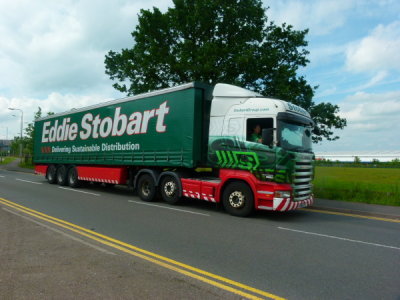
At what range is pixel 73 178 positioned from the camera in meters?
15.6

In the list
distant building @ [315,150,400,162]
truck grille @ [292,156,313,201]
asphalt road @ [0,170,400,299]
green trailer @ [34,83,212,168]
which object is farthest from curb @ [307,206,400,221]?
distant building @ [315,150,400,162]

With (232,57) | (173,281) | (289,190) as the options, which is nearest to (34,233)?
(173,281)

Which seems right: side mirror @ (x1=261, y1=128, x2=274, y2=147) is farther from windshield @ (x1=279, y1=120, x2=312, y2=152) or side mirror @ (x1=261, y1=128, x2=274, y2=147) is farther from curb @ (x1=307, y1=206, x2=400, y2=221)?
curb @ (x1=307, y1=206, x2=400, y2=221)

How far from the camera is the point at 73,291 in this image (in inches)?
142

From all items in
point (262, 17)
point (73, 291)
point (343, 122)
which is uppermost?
point (262, 17)

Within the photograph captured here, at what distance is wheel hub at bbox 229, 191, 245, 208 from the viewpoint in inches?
338

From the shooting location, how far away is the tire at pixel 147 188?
36.0 ft

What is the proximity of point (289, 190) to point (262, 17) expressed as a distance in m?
15.6

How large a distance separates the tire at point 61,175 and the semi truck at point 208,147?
9.43ft

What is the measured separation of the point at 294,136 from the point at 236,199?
236cm

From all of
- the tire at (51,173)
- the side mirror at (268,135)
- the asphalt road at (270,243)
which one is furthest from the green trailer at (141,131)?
the side mirror at (268,135)

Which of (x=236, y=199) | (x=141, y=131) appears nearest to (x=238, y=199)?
(x=236, y=199)

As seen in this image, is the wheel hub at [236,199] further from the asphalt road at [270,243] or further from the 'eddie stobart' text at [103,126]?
the 'eddie stobart' text at [103,126]

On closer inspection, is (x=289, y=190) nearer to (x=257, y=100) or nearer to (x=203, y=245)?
(x=257, y=100)
